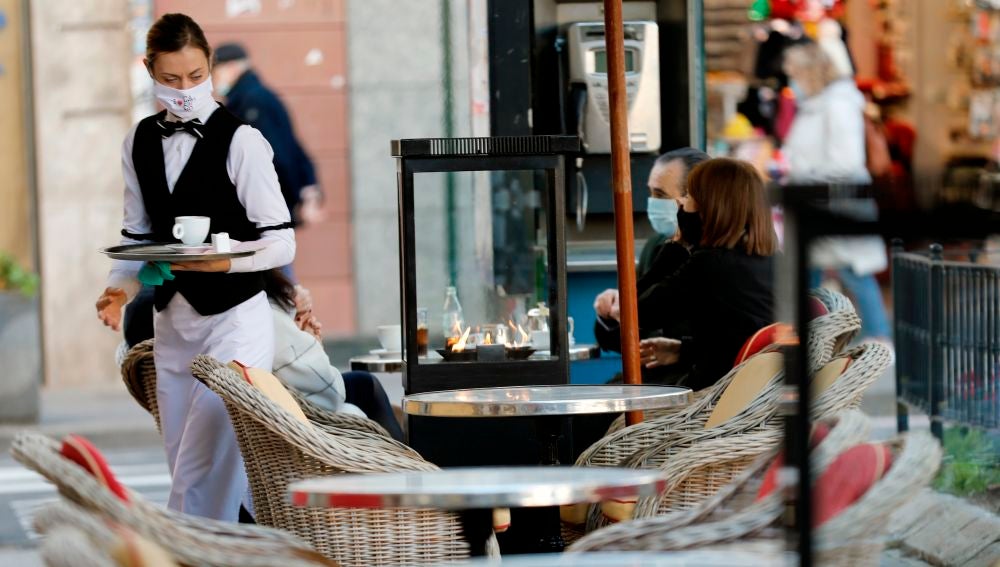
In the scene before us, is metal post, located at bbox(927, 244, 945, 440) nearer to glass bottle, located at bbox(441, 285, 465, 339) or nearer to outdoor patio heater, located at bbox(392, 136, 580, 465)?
outdoor patio heater, located at bbox(392, 136, 580, 465)

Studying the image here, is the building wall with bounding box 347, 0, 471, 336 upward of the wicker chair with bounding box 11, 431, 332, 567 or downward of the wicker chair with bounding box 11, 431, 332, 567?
upward

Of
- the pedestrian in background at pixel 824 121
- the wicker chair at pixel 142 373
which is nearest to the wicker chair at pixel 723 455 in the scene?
the wicker chair at pixel 142 373

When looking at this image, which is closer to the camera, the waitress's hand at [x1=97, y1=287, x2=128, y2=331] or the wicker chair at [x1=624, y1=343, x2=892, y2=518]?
the wicker chair at [x1=624, y1=343, x2=892, y2=518]

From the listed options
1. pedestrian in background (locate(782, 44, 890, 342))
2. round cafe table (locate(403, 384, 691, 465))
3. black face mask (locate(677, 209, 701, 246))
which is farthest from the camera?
pedestrian in background (locate(782, 44, 890, 342))

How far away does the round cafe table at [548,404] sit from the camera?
3.94m

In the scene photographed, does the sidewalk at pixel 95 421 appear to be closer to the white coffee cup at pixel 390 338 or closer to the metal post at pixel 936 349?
the white coffee cup at pixel 390 338

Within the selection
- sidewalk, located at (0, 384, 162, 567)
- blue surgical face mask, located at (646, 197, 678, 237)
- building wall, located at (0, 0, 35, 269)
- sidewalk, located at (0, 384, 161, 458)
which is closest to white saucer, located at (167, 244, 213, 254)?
blue surgical face mask, located at (646, 197, 678, 237)

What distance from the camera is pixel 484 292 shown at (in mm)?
5414

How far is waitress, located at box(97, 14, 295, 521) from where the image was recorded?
15.0ft

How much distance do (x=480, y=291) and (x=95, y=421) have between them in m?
4.68

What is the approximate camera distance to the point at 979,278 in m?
6.49

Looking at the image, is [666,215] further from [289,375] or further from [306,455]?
[306,455]

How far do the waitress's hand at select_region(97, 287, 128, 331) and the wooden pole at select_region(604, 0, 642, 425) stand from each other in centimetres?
144

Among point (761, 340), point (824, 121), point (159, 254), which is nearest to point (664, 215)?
point (761, 340)
